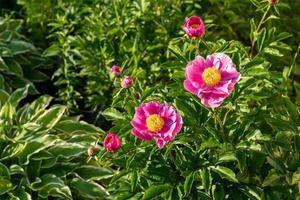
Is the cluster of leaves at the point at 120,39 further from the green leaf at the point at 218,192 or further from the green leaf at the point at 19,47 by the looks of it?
the green leaf at the point at 218,192

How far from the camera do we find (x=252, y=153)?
2176mm

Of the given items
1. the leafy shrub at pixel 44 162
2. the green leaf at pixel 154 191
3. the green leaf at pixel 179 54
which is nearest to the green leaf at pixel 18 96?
the leafy shrub at pixel 44 162

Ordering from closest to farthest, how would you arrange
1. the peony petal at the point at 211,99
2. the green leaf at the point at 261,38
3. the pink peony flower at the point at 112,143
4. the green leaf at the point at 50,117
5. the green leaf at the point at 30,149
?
1. the peony petal at the point at 211,99
2. the pink peony flower at the point at 112,143
3. the green leaf at the point at 261,38
4. the green leaf at the point at 30,149
5. the green leaf at the point at 50,117

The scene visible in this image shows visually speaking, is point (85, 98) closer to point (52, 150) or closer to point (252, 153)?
point (52, 150)

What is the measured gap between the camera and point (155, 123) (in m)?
1.79

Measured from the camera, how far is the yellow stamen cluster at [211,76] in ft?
5.85

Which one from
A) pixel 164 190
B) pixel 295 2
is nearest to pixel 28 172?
pixel 164 190

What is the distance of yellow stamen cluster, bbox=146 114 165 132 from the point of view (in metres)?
1.78

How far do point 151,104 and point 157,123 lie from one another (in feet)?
0.27

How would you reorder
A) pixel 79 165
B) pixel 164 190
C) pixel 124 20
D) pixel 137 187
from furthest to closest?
pixel 124 20
pixel 79 165
pixel 137 187
pixel 164 190

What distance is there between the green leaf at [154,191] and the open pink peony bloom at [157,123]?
0.88 ft

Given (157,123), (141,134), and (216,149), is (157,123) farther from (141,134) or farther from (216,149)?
(216,149)

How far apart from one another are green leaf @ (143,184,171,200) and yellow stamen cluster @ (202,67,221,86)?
17.4 inches

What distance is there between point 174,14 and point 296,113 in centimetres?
113
